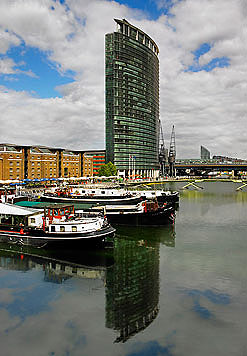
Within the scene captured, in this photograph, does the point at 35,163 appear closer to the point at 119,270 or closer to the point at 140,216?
the point at 140,216

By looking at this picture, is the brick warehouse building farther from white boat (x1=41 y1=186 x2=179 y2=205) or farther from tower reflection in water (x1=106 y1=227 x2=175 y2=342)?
tower reflection in water (x1=106 y1=227 x2=175 y2=342)

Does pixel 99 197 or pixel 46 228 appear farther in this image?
pixel 99 197

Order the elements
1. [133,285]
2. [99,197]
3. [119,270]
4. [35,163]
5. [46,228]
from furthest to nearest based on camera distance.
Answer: [35,163]
[99,197]
[46,228]
[119,270]
[133,285]

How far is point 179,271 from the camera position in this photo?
32.1m

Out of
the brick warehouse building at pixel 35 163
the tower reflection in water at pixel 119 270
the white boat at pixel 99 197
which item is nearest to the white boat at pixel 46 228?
the tower reflection in water at pixel 119 270

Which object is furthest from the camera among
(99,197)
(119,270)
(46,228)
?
(99,197)

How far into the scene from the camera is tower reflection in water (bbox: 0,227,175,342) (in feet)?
74.9

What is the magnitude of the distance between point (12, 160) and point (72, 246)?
375ft

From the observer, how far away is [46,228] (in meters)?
40.0

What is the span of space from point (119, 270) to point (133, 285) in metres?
4.86

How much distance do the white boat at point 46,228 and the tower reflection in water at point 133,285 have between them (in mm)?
4778

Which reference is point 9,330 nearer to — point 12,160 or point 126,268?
point 126,268

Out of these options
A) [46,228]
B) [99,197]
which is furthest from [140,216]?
[46,228]

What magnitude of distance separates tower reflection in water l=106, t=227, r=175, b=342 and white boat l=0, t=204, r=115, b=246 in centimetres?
478
